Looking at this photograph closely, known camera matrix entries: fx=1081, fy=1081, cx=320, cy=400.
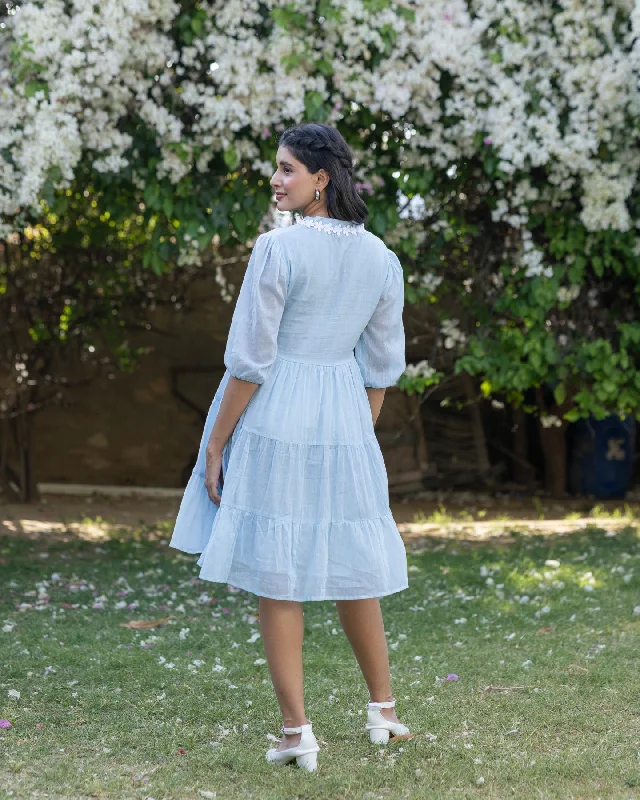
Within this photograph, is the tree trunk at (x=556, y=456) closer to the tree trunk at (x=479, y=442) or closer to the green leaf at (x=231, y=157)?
the tree trunk at (x=479, y=442)

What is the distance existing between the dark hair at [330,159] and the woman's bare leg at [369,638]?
3.31 ft

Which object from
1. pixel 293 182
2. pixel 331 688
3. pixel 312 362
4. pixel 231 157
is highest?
pixel 231 157

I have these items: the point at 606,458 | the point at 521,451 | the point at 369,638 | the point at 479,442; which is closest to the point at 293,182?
the point at 369,638

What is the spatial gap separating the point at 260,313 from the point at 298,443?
0.35 metres

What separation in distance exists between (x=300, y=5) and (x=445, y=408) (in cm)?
555

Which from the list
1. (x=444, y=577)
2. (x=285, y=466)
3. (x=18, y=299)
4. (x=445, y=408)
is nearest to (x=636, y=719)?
(x=285, y=466)

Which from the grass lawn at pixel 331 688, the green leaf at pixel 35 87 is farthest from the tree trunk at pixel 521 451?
the green leaf at pixel 35 87

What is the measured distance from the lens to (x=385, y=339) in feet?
9.70

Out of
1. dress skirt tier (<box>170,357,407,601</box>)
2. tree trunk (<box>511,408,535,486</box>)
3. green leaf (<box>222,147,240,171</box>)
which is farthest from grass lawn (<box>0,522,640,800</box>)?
tree trunk (<box>511,408,535,486</box>)

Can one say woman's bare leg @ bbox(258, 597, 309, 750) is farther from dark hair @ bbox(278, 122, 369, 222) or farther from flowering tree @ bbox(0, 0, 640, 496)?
flowering tree @ bbox(0, 0, 640, 496)

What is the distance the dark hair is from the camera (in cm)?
272

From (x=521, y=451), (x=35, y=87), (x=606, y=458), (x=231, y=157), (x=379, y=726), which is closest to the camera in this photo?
(x=379, y=726)

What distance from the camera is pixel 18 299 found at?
27.4ft

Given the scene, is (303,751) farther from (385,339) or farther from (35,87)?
(35,87)
